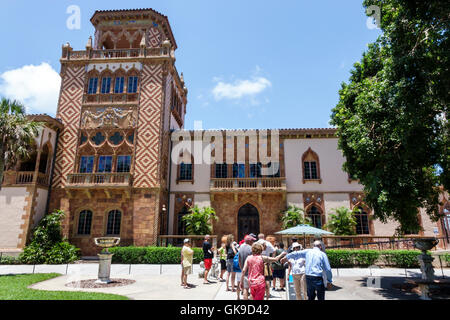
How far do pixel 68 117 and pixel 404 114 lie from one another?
75.7 ft

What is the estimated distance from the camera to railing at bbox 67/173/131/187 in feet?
66.8

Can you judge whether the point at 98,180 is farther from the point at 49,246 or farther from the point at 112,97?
the point at 112,97

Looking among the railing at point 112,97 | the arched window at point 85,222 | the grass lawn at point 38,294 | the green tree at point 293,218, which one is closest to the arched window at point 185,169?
the railing at point 112,97

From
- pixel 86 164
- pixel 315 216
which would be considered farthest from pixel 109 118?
pixel 315 216

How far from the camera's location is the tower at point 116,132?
20.3 meters

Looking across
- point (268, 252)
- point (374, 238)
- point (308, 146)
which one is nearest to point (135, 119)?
point (308, 146)

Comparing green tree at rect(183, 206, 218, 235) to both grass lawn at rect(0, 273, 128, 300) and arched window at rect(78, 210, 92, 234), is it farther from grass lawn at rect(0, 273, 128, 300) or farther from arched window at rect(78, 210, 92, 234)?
grass lawn at rect(0, 273, 128, 300)

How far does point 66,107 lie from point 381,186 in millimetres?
23279

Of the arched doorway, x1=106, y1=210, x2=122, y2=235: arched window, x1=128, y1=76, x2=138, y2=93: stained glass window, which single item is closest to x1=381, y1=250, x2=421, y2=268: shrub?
the arched doorway

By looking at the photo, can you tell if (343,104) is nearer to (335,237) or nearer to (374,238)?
(335,237)

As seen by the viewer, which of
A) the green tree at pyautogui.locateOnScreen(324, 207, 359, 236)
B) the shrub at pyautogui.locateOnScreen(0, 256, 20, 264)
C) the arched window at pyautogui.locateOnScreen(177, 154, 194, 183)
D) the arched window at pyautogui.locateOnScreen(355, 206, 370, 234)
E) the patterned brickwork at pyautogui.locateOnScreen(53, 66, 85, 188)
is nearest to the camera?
the shrub at pyautogui.locateOnScreen(0, 256, 20, 264)

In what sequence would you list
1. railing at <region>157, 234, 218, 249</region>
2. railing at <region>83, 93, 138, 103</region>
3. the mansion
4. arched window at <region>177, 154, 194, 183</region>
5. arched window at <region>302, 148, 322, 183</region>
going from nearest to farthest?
railing at <region>157, 234, 218, 249</region> < the mansion < railing at <region>83, 93, 138, 103</region> < arched window at <region>302, 148, 322, 183</region> < arched window at <region>177, 154, 194, 183</region>

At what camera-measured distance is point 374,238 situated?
2047cm

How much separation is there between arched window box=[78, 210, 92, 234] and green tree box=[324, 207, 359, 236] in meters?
18.1
